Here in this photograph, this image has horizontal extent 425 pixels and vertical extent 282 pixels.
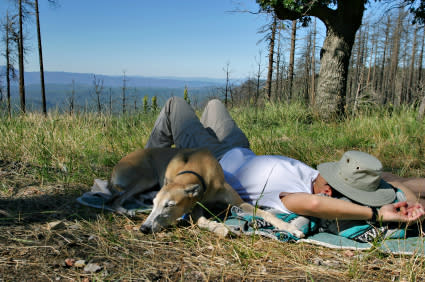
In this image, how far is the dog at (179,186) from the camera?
2703mm

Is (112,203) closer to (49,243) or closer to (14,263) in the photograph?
(49,243)

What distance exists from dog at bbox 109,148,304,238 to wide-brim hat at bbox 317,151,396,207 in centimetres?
53

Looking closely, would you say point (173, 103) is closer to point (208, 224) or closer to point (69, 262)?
point (208, 224)

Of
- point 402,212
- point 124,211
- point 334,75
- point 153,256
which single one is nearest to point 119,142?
point 124,211

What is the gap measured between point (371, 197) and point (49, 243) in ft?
8.20

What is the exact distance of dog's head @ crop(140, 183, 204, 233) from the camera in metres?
2.68

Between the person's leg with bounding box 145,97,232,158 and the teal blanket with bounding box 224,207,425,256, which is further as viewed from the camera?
the person's leg with bounding box 145,97,232,158

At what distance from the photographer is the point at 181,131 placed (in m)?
4.18

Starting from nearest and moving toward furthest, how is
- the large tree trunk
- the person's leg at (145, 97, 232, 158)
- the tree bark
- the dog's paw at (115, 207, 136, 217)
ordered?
the dog's paw at (115, 207, 136, 217) → the person's leg at (145, 97, 232, 158) → the tree bark → the large tree trunk

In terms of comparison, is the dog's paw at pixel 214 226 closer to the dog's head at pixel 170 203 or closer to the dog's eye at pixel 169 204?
the dog's head at pixel 170 203

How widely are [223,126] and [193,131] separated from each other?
453 mm

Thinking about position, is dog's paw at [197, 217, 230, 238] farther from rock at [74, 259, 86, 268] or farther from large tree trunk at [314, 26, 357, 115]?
large tree trunk at [314, 26, 357, 115]

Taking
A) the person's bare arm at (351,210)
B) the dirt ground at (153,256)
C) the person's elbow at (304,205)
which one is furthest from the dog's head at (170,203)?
the person's bare arm at (351,210)

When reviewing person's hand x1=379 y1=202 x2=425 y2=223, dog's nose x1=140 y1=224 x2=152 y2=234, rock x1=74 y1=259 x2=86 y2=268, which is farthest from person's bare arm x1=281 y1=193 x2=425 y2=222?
rock x1=74 y1=259 x2=86 y2=268
